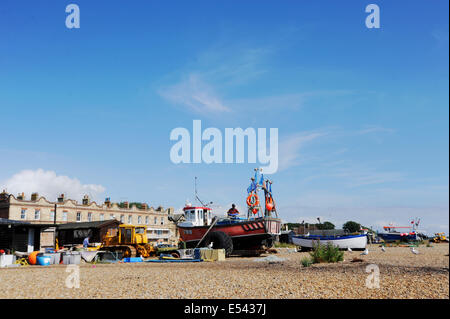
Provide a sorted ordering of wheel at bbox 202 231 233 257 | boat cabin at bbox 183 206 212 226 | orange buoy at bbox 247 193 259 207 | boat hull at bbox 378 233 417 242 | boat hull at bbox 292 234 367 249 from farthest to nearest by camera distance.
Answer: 1. boat hull at bbox 378 233 417 242
2. boat hull at bbox 292 234 367 249
3. orange buoy at bbox 247 193 259 207
4. boat cabin at bbox 183 206 212 226
5. wheel at bbox 202 231 233 257

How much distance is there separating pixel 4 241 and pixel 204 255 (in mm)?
19128

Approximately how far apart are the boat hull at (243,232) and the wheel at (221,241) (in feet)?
4.70

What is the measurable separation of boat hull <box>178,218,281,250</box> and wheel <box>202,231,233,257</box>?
4.70 ft

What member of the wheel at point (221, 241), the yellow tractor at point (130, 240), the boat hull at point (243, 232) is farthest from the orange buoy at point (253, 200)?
the yellow tractor at point (130, 240)

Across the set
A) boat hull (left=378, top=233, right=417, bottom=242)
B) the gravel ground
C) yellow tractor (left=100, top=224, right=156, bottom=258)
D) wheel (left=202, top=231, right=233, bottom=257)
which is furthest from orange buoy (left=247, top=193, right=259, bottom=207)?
boat hull (left=378, top=233, right=417, bottom=242)

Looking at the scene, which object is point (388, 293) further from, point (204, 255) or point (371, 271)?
point (204, 255)

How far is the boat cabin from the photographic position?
32.4 m

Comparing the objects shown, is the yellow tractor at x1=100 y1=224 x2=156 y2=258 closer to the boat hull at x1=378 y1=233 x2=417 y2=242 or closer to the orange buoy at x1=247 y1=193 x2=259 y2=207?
the orange buoy at x1=247 y1=193 x2=259 y2=207

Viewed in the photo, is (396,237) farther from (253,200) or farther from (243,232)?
(243,232)

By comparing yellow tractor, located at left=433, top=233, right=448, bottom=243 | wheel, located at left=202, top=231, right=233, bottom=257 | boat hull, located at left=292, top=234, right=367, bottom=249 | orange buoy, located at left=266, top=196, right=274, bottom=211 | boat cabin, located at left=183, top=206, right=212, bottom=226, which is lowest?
yellow tractor, located at left=433, top=233, right=448, bottom=243
